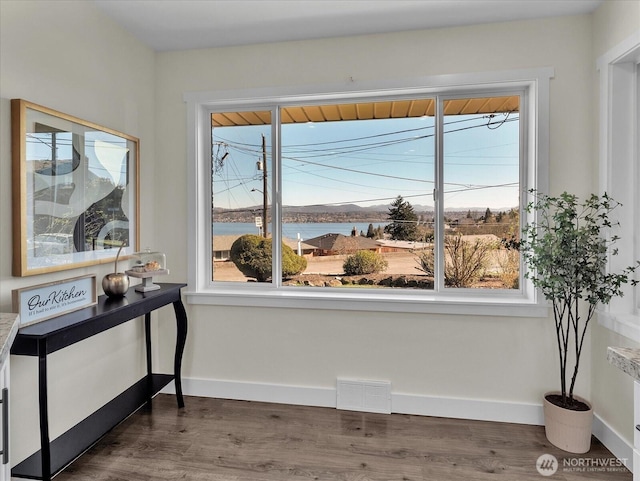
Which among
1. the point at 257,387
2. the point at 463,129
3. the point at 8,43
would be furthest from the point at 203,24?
the point at 257,387

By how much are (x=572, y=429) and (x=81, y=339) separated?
2.61 meters

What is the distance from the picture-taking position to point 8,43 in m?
1.81

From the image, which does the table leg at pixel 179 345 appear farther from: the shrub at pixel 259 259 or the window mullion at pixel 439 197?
the window mullion at pixel 439 197

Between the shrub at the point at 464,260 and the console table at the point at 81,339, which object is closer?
the console table at the point at 81,339

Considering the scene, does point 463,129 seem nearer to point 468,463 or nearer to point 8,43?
point 468,463

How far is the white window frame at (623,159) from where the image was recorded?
87.3 inches

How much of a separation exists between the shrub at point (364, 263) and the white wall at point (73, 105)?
59.5 inches

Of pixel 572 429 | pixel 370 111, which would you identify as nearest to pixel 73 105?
pixel 370 111

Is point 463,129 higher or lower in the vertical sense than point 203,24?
lower

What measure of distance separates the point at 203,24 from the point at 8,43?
1.13m

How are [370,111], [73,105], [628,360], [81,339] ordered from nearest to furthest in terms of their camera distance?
[628,360], [81,339], [73,105], [370,111]

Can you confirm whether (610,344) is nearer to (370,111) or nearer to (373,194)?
(373,194)

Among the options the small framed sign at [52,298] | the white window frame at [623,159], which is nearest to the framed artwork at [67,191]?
the small framed sign at [52,298]

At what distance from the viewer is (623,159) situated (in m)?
2.24
